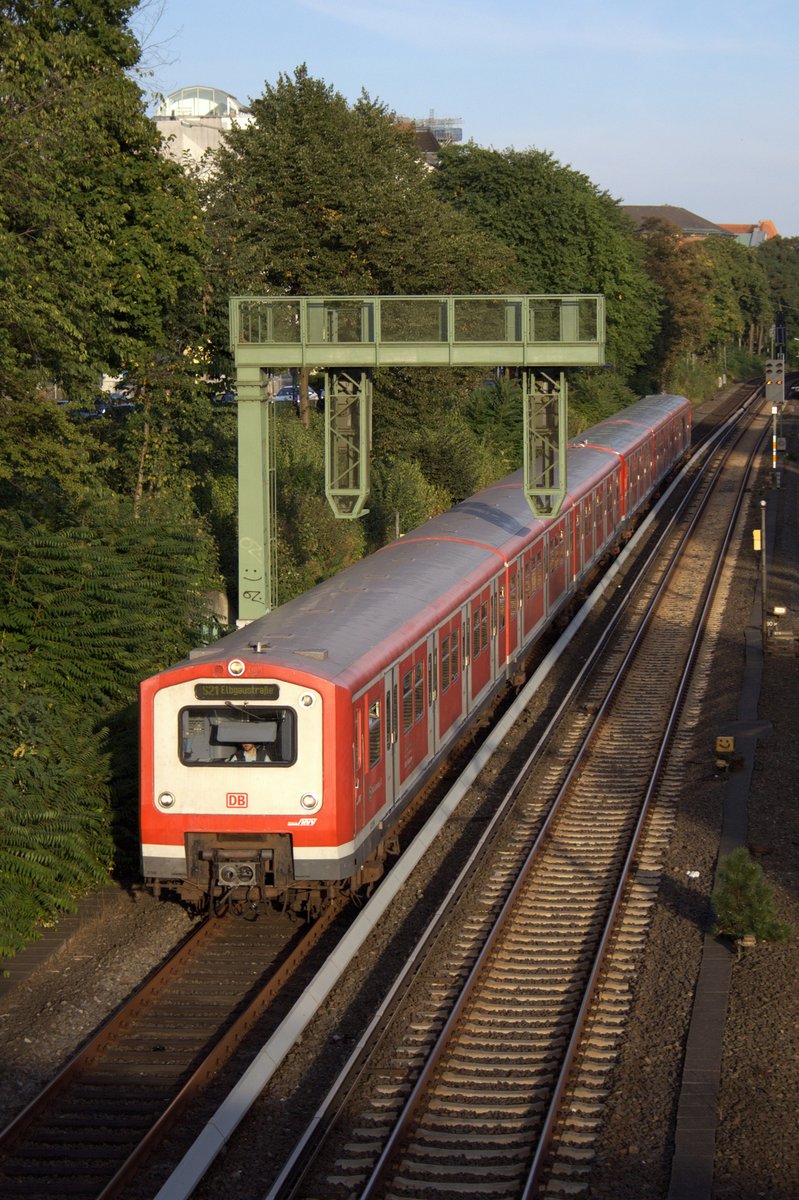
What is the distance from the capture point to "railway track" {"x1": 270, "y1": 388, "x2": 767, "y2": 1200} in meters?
8.72

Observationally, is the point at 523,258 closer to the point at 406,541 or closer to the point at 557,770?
the point at 406,541

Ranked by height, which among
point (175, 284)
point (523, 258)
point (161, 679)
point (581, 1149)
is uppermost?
point (523, 258)

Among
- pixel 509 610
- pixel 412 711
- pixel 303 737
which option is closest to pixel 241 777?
pixel 303 737

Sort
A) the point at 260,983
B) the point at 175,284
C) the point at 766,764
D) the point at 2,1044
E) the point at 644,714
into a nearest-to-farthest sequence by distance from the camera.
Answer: the point at 2,1044
the point at 260,983
the point at 766,764
the point at 644,714
the point at 175,284

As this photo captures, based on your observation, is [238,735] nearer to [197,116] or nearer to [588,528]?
[588,528]

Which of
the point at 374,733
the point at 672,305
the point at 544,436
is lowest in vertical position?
the point at 374,733

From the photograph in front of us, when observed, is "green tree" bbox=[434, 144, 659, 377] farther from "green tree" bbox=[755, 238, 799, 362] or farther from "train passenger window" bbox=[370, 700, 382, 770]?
"green tree" bbox=[755, 238, 799, 362]

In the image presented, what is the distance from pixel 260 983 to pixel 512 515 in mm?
12100

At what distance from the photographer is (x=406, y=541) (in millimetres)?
20484

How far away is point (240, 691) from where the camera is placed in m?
11.9

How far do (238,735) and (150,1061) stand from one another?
9.39 feet

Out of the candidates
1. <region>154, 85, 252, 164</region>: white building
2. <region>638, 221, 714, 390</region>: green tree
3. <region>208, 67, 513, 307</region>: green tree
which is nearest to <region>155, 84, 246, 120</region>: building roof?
<region>154, 85, 252, 164</region>: white building

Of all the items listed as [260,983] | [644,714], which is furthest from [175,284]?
[260,983]

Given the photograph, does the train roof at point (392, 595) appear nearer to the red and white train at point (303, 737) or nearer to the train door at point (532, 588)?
the red and white train at point (303, 737)
